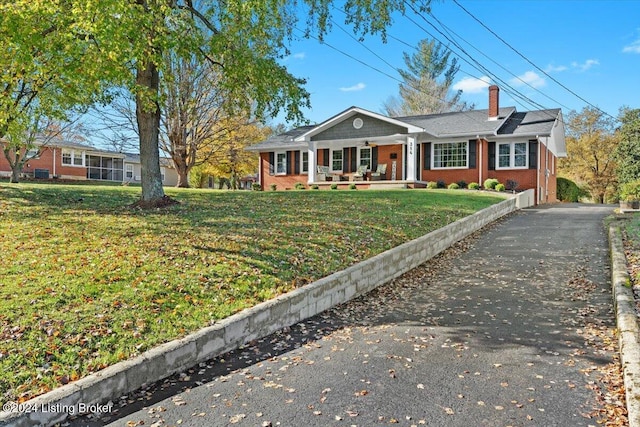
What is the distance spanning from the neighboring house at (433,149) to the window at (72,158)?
65.9 feet

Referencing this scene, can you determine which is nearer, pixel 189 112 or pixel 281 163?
pixel 189 112

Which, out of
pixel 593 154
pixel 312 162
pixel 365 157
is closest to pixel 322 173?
pixel 312 162

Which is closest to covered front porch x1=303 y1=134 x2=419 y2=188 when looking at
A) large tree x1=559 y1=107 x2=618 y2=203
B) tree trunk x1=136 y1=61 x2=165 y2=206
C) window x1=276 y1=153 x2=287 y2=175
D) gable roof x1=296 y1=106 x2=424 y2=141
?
gable roof x1=296 y1=106 x2=424 y2=141

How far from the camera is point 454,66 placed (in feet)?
142

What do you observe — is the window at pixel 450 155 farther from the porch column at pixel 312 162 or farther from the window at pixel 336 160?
the porch column at pixel 312 162

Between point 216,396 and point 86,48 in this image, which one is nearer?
point 216,396

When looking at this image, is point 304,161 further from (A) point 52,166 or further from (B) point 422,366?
(B) point 422,366

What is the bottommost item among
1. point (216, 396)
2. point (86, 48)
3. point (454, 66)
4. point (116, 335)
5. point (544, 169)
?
point (216, 396)


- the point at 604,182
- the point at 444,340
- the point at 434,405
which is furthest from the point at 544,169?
the point at 434,405

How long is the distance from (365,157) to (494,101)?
281 inches

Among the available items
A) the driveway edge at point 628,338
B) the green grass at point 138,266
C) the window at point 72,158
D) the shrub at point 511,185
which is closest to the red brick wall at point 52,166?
the window at point 72,158

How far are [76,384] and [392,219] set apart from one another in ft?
27.7

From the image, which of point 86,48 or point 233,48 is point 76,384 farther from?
point 233,48

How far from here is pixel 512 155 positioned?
21938 millimetres
